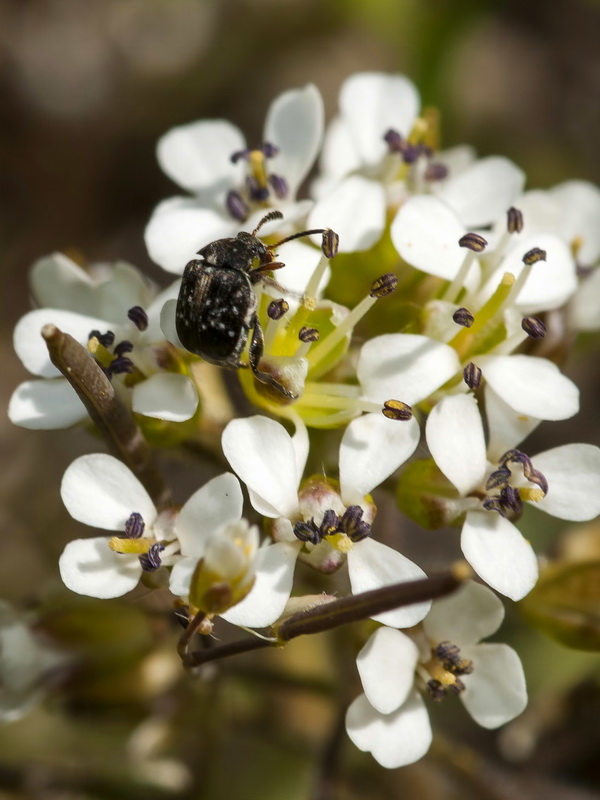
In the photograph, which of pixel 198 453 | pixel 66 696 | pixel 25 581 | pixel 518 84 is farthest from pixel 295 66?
pixel 66 696

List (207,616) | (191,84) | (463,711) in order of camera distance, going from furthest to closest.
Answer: (191,84)
(463,711)
(207,616)

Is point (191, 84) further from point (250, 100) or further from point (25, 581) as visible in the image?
point (25, 581)

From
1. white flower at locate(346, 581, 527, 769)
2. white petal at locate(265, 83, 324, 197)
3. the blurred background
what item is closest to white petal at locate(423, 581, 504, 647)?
white flower at locate(346, 581, 527, 769)

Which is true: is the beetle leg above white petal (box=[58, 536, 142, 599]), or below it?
above

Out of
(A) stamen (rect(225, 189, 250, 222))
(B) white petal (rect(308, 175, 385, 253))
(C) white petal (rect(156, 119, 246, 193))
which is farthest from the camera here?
(C) white petal (rect(156, 119, 246, 193))

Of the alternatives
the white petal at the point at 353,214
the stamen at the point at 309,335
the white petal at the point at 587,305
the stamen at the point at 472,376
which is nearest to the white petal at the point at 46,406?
the stamen at the point at 309,335

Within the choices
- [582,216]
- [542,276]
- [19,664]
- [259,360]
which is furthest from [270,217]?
[19,664]

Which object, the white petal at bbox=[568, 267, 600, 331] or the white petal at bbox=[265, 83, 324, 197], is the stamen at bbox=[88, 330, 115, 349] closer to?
the white petal at bbox=[265, 83, 324, 197]
